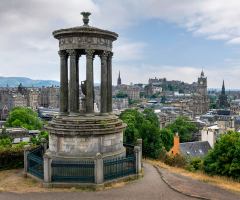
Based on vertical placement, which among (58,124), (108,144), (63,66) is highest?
(63,66)

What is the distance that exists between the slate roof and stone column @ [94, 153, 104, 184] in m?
36.9

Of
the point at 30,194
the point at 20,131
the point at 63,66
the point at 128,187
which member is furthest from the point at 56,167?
the point at 20,131

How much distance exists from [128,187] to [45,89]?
573 ft

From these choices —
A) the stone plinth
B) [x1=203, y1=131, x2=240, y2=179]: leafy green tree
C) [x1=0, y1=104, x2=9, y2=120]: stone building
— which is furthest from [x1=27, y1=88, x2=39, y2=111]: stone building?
the stone plinth

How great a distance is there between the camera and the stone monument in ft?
60.1

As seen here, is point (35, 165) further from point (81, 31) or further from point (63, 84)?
point (81, 31)

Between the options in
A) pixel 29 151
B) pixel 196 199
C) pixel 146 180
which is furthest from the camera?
pixel 29 151

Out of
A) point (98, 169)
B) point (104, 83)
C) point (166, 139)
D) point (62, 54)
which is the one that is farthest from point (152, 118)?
point (98, 169)

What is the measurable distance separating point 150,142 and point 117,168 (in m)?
16.3

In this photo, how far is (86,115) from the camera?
19312 millimetres

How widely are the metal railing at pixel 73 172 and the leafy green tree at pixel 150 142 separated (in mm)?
15174

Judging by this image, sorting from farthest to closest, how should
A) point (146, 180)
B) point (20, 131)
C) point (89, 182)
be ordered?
point (20, 131) < point (146, 180) < point (89, 182)

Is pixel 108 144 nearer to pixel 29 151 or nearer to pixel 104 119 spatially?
pixel 104 119

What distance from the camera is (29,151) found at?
64.4 feet
